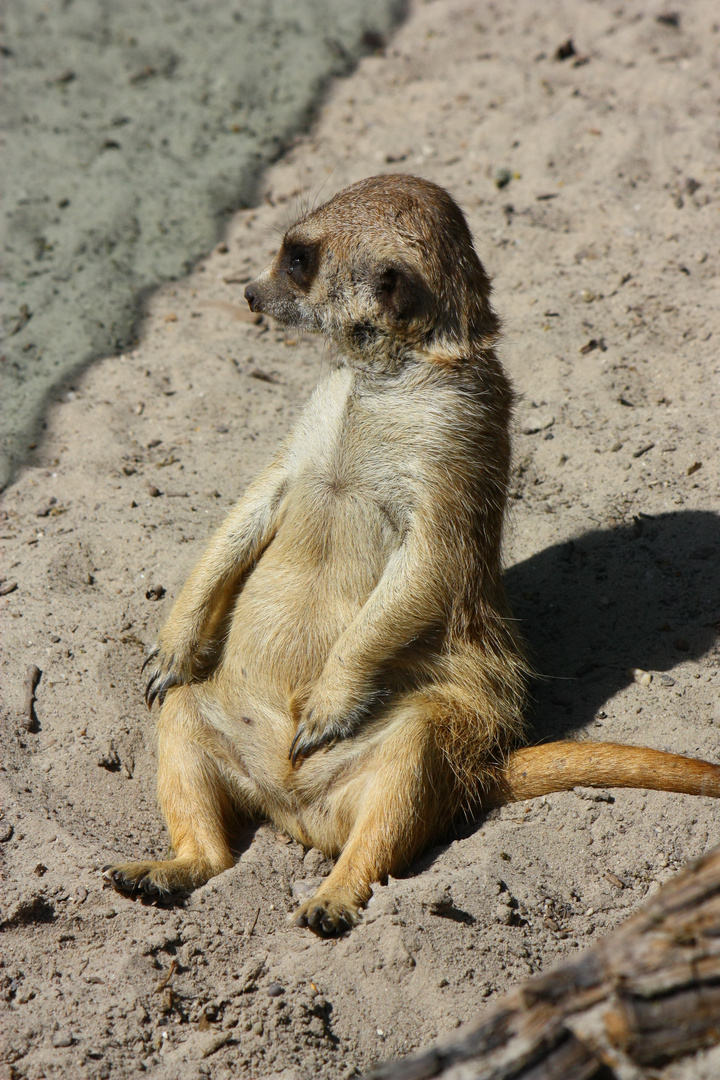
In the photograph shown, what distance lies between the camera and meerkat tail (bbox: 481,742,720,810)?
290 cm

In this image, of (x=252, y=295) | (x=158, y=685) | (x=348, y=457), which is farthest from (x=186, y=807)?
(x=252, y=295)

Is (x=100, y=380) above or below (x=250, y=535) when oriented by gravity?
above

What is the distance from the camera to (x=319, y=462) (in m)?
3.28

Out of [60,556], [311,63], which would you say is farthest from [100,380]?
[311,63]

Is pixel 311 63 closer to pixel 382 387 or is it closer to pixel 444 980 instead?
pixel 382 387

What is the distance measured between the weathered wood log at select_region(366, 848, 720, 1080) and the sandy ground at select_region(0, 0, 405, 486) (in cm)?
367

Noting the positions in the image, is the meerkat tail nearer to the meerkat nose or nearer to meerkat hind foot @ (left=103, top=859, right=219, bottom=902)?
meerkat hind foot @ (left=103, top=859, right=219, bottom=902)

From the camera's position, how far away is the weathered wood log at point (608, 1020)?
149 cm

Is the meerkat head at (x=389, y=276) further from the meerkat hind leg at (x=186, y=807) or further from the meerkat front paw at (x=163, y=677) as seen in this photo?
the meerkat hind leg at (x=186, y=807)

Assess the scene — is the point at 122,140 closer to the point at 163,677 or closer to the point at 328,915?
the point at 163,677

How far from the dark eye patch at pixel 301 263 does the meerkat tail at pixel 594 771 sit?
72.1 inches

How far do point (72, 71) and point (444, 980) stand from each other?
6946mm

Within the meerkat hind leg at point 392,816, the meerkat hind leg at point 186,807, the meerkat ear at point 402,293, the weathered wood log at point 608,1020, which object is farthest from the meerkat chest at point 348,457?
the weathered wood log at point 608,1020

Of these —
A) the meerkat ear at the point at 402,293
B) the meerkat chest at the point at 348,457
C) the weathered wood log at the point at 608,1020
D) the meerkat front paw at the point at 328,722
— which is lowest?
the meerkat front paw at the point at 328,722
